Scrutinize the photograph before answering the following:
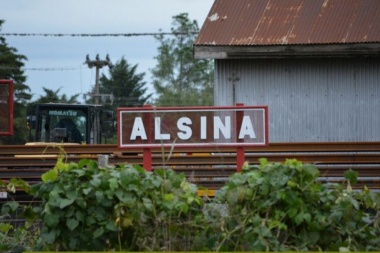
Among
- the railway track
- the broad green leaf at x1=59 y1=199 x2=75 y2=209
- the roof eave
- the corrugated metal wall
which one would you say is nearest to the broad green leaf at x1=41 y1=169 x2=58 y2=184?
the broad green leaf at x1=59 y1=199 x2=75 y2=209

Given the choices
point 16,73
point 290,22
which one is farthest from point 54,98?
point 290,22

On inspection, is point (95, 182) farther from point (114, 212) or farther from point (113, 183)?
point (114, 212)

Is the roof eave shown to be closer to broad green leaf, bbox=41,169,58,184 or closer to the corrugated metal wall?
the corrugated metal wall

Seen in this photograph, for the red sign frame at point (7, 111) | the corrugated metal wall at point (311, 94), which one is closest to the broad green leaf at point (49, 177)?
the red sign frame at point (7, 111)

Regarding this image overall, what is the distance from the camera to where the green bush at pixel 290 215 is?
744cm

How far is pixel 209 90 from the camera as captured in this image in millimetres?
85250

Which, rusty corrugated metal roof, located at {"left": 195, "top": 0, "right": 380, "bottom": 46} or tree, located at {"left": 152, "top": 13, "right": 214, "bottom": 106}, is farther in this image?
tree, located at {"left": 152, "top": 13, "right": 214, "bottom": 106}

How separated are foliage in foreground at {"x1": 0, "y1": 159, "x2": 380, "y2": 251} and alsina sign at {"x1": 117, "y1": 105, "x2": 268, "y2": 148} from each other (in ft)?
14.3

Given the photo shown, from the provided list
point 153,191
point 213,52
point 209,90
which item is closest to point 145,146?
point 153,191

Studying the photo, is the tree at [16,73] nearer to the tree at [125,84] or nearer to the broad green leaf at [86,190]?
the tree at [125,84]

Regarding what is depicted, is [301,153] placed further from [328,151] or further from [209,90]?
[209,90]

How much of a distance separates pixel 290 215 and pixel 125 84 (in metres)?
82.8

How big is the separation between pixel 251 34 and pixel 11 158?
5.22 metres

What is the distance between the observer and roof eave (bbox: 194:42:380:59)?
17.9 meters
